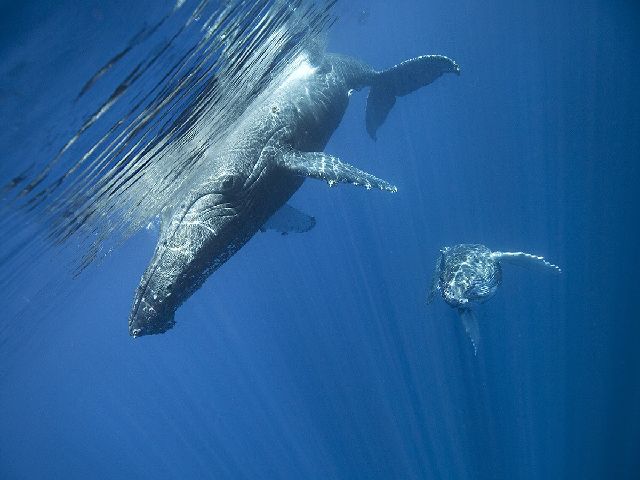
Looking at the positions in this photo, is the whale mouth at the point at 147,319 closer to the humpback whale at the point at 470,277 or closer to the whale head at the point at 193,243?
the whale head at the point at 193,243

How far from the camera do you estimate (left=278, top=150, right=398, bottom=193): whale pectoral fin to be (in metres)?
7.79

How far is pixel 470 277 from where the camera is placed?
11.7m

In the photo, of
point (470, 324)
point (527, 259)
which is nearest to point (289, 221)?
point (470, 324)

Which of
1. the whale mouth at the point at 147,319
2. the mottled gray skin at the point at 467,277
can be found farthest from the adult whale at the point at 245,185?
the mottled gray skin at the point at 467,277

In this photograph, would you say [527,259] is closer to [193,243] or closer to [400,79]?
[400,79]

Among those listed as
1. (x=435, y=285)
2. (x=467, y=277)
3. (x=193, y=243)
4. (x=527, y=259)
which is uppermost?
(x=527, y=259)

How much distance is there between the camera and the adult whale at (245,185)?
6.50 m

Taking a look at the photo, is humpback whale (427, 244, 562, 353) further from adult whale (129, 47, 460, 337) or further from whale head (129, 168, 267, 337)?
whale head (129, 168, 267, 337)

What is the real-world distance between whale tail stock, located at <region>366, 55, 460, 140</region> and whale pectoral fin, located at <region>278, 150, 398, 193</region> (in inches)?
265

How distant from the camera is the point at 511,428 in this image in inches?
749

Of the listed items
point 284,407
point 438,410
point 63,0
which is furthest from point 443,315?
point 63,0

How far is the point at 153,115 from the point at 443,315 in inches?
764

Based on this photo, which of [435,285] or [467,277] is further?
[435,285]

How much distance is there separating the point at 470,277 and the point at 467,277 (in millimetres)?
87
